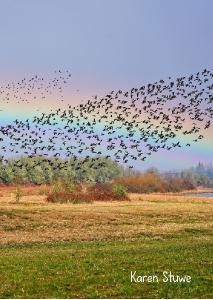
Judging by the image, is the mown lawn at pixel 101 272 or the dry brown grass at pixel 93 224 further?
the dry brown grass at pixel 93 224

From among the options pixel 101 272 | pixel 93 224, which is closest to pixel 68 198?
pixel 93 224

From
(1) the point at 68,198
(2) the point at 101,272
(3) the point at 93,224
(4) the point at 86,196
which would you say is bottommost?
(2) the point at 101,272

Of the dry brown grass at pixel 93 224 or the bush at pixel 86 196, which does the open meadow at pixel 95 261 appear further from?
the bush at pixel 86 196

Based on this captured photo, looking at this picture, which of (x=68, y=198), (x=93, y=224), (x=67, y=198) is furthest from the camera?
(x=67, y=198)

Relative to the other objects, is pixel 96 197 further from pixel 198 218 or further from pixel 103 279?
pixel 103 279

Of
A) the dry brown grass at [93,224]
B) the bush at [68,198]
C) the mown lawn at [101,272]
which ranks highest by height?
the bush at [68,198]

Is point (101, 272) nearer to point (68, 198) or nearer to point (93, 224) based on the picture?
point (93, 224)

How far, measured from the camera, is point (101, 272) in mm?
27906

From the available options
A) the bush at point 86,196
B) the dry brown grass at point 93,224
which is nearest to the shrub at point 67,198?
the bush at point 86,196

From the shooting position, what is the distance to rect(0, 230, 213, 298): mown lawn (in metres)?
22.7

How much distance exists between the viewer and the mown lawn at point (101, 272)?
74.4 ft

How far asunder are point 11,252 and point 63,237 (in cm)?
1410

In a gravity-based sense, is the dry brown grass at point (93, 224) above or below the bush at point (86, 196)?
below

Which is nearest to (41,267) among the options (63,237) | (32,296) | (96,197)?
(32,296)
